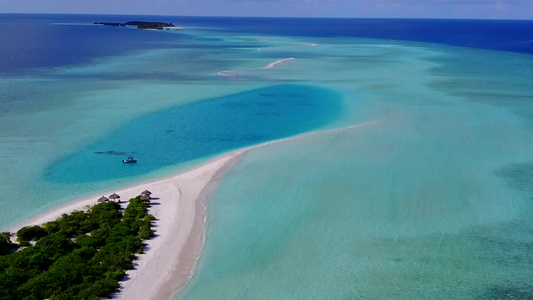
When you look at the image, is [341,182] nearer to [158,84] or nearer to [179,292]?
[179,292]

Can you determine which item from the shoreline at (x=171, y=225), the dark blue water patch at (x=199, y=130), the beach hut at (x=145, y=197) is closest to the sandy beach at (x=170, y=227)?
the shoreline at (x=171, y=225)

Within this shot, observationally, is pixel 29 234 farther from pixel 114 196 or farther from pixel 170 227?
pixel 170 227

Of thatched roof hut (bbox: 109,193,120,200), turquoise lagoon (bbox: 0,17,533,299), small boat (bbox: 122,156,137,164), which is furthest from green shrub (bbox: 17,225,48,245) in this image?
small boat (bbox: 122,156,137,164)

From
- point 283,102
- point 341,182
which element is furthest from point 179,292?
point 283,102

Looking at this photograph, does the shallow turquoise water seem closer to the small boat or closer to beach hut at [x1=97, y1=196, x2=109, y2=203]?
beach hut at [x1=97, y1=196, x2=109, y2=203]

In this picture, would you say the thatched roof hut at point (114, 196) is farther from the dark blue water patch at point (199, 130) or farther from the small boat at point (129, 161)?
the small boat at point (129, 161)

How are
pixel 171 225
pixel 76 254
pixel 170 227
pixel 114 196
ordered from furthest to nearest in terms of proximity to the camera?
1. pixel 114 196
2. pixel 171 225
3. pixel 170 227
4. pixel 76 254

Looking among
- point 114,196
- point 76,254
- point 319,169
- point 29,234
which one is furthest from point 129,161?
point 76,254
